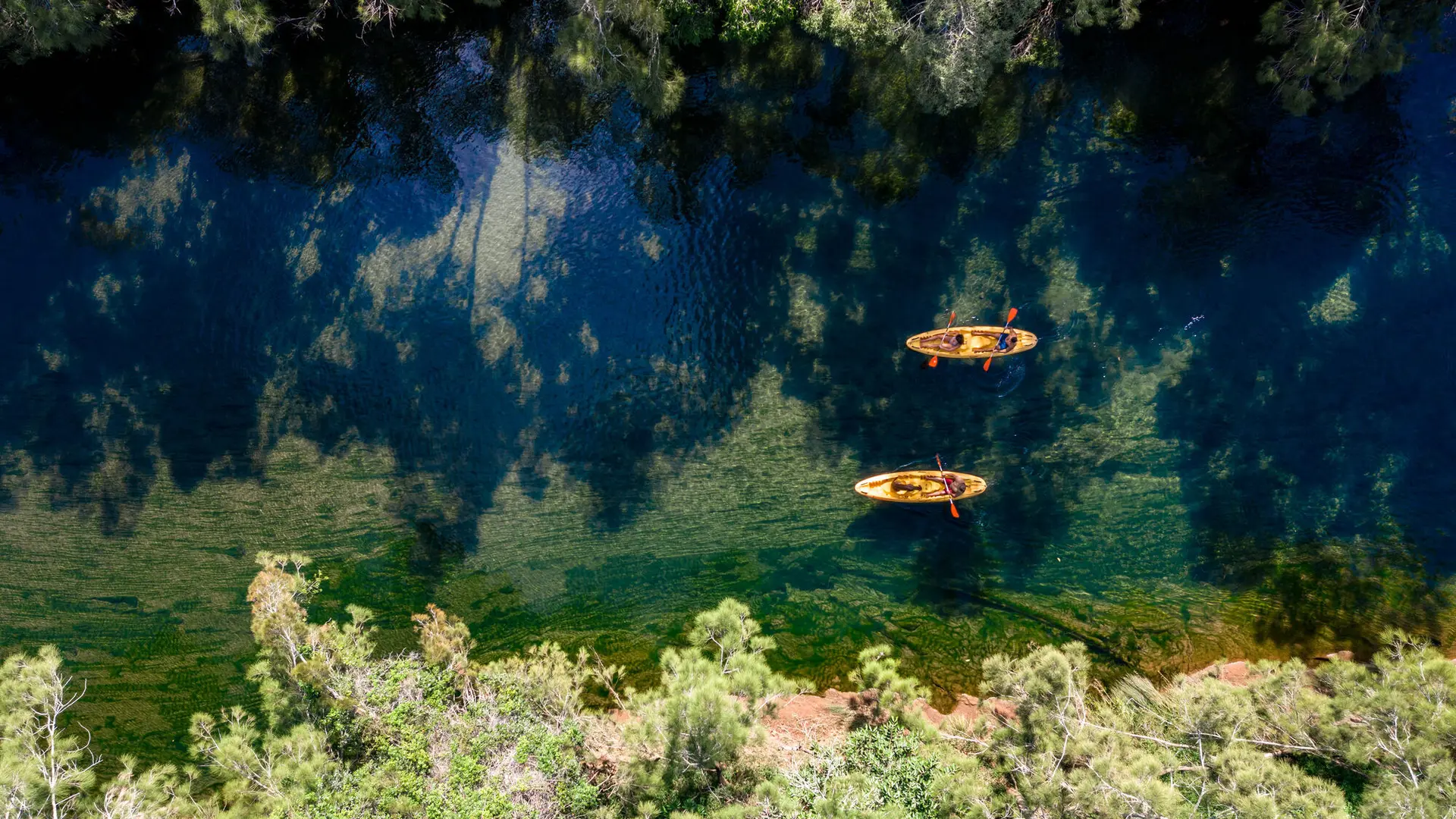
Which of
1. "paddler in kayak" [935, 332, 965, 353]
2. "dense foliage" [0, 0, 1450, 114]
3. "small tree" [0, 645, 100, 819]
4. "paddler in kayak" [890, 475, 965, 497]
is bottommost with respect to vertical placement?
"small tree" [0, 645, 100, 819]

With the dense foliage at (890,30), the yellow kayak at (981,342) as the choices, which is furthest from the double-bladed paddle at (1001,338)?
the dense foliage at (890,30)

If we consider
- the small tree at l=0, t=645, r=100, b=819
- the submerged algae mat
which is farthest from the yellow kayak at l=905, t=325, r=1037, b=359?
the small tree at l=0, t=645, r=100, b=819

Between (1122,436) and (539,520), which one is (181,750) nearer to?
(539,520)

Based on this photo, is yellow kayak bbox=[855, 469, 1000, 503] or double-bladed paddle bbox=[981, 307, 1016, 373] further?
yellow kayak bbox=[855, 469, 1000, 503]

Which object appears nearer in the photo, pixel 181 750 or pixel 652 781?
pixel 652 781

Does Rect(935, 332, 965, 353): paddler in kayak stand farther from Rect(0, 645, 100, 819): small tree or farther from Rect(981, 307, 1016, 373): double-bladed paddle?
Rect(0, 645, 100, 819): small tree

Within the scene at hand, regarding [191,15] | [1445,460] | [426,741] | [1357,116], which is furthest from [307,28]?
[1445,460]

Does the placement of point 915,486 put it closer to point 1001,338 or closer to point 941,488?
point 941,488
